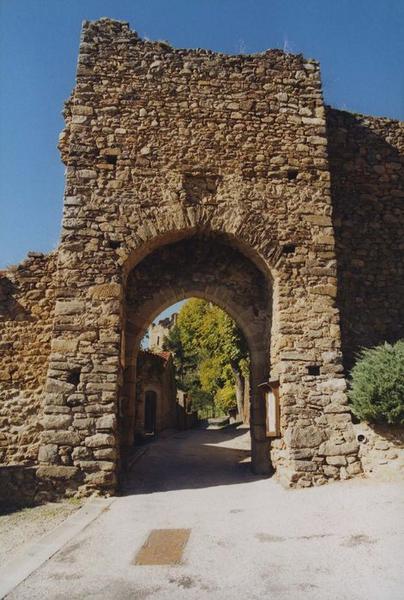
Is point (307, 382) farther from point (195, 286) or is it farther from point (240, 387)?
point (240, 387)

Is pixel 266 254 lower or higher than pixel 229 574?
higher

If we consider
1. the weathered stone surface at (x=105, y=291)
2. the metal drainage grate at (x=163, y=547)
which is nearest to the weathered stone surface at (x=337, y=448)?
the metal drainage grate at (x=163, y=547)

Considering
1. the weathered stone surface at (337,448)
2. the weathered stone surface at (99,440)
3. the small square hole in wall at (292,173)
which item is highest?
the small square hole in wall at (292,173)

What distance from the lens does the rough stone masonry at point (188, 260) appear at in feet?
22.2

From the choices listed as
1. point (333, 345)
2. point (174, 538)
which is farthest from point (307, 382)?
point (174, 538)

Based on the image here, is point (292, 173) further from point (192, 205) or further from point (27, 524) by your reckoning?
point (27, 524)

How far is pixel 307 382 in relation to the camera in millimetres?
7090

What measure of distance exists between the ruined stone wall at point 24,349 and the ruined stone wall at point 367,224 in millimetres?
5621

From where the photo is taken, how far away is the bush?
6.16m

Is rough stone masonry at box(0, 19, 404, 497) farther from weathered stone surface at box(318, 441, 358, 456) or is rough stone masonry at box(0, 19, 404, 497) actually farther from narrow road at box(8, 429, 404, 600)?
narrow road at box(8, 429, 404, 600)

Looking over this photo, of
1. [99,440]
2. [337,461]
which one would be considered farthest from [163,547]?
[337,461]

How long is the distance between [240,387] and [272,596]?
59.1ft

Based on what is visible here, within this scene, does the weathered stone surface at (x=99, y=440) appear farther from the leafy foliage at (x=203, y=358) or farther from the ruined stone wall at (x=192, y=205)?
the leafy foliage at (x=203, y=358)

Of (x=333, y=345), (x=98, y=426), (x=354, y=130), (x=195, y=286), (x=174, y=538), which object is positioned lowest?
(x=174, y=538)
